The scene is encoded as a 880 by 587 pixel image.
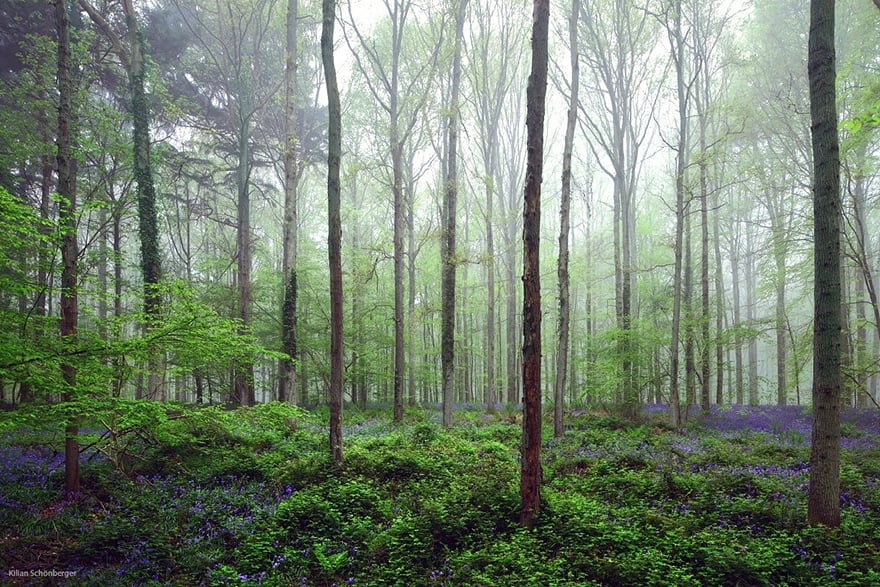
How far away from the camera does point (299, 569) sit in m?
4.66

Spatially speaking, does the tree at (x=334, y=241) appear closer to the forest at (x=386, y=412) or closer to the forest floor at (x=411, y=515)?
the forest at (x=386, y=412)

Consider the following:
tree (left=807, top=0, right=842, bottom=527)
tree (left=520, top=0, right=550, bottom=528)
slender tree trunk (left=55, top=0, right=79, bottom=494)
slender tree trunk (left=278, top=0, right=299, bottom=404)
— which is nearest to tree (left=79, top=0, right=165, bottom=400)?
slender tree trunk (left=278, top=0, right=299, bottom=404)

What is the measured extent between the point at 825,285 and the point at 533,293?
3.36 meters

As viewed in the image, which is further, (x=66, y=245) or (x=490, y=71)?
(x=490, y=71)

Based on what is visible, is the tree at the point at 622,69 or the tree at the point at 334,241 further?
the tree at the point at 622,69

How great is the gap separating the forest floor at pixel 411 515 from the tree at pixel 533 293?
16.8 inches

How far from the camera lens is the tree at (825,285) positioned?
4.61 meters

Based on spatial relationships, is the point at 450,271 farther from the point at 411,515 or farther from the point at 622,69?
the point at 622,69

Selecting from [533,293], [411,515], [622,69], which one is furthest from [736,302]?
[411,515]

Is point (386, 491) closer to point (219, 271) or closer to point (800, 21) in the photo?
point (219, 271)

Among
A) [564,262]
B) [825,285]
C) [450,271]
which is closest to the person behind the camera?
[825,285]

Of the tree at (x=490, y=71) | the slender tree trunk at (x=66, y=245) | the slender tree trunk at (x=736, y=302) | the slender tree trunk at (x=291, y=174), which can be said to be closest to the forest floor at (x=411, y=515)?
the slender tree trunk at (x=66, y=245)

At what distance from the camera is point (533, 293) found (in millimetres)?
5480

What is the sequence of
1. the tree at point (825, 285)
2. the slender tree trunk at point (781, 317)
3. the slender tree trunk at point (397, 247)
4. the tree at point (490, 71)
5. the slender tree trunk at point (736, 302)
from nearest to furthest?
the tree at point (825, 285), the slender tree trunk at point (397, 247), the slender tree trunk at point (781, 317), the tree at point (490, 71), the slender tree trunk at point (736, 302)
